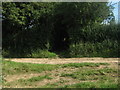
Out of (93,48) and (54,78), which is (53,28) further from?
(54,78)

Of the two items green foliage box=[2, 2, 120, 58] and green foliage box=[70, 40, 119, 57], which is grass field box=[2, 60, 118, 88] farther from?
green foliage box=[2, 2, 120, 58]

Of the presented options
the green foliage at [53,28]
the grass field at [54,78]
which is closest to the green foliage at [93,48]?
the green foliage at [53,28]

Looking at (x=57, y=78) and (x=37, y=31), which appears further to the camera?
(x=37, y=31)

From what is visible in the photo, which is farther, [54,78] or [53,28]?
[53,28]

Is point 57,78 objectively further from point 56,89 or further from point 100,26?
point 100,26

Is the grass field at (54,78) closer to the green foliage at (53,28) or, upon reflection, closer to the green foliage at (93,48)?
the green foliage at (93,48)

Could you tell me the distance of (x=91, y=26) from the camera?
1154 centimetres

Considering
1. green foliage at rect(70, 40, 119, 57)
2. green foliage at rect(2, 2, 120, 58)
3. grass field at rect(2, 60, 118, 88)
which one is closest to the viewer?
grass field at rect(2, 60, 118, 88)

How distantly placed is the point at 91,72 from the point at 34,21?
7397 millimetres

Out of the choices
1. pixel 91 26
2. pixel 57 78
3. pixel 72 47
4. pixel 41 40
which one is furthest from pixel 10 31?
pixel 57 78

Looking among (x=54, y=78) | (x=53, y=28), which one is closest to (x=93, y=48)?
(x=53, y=28)

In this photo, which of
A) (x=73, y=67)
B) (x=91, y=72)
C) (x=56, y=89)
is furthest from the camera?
(x=73, y=67)

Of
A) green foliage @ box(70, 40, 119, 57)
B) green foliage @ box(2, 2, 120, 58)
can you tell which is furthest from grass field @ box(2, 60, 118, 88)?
green foliage @ box(2, 2, 120, 58)

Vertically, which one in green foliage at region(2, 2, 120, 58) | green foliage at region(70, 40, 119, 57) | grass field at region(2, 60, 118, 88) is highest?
green foliage at region(2, 2, 120, 58)
